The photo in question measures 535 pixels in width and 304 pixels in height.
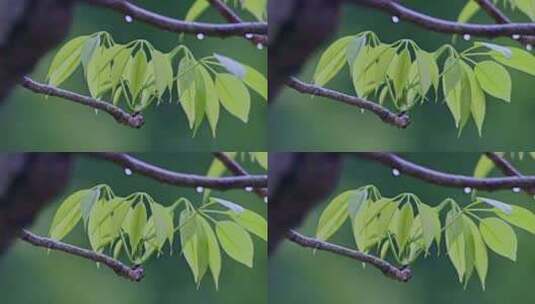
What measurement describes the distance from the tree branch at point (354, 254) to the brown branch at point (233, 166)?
9 centimetres

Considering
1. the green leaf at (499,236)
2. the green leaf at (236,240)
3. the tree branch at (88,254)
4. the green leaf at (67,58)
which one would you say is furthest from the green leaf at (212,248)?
the green leaf at (499,236)

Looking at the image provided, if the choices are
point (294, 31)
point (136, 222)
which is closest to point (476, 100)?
point (294, 31)

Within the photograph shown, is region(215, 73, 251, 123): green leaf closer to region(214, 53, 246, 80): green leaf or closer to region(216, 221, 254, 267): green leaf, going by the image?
region(214, 53, 246, 80): green leaf

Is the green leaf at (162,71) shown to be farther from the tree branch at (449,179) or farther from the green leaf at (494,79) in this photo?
the green leaf at (494,79)

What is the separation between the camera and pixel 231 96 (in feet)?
5.77

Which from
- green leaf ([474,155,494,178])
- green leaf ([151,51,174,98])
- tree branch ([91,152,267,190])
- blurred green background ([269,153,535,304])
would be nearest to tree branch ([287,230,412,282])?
blurred green background ([269,153,535,304])

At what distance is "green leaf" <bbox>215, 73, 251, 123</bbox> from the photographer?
176 cm

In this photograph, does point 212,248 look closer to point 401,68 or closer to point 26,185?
point 26,185

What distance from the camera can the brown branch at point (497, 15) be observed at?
5.73ft

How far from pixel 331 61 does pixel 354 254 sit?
1.18ft

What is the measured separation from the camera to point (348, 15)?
176 cm

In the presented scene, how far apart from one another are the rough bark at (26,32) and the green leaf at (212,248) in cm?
42

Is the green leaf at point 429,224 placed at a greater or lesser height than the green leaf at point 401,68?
lesser

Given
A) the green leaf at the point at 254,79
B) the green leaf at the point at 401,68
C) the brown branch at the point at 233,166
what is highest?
the green leaf at the point at 401,68
